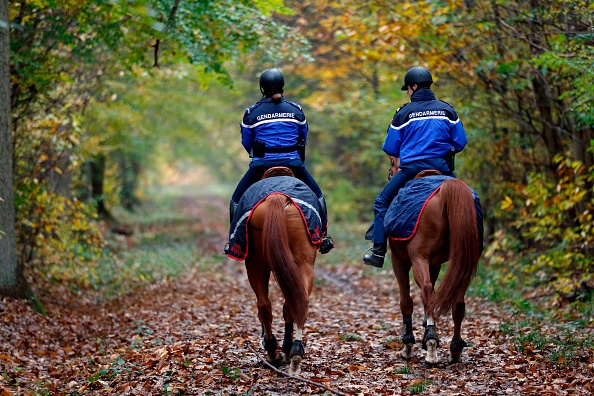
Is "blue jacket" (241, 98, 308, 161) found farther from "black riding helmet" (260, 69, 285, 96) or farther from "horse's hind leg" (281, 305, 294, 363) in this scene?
"horse's hind leg" (281, 305, 294, 363)

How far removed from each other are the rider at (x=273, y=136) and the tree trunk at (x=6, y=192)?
3700mm

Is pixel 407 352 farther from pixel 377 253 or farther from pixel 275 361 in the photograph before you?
pixel 275 361

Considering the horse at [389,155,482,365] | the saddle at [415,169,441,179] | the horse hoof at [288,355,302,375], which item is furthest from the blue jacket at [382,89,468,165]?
the horse hoof at [288,355,302,375]

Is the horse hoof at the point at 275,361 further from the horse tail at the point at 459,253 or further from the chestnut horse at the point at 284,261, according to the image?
the horse tail at the point at 459,253

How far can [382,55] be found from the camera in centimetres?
1316

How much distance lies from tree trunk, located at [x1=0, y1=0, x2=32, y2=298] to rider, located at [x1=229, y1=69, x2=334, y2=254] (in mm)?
3700

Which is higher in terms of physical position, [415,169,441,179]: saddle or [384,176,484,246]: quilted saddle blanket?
[415,169,441,179]: saddle

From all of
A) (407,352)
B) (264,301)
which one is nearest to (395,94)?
(407,352)

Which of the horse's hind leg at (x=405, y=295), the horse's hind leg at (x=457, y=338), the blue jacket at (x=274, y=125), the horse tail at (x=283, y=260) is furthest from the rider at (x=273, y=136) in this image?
the horse's hind leg at (x=457, y=338)

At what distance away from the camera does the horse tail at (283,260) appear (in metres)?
6.22

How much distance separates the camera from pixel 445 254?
6984 mm

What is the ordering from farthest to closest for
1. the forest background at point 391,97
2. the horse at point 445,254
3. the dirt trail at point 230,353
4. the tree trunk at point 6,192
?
the forest background at point 391,97
the tree trunk at point 6,192
the horse at point 445,254
the dirt trail at point 230,353

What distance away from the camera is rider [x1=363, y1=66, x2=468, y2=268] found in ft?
24.0

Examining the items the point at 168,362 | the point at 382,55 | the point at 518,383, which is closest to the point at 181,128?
the point at 382,55
